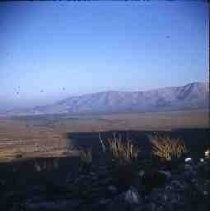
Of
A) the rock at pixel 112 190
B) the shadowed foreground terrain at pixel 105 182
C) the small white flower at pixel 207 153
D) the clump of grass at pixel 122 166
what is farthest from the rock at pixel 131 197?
the small white flower at pixel 207 153

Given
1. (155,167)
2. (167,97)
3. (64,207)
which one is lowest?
(64,207)

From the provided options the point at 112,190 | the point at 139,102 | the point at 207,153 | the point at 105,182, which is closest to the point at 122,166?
the point at 105,182

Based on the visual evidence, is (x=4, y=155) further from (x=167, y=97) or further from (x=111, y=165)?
(x=167, y=97)

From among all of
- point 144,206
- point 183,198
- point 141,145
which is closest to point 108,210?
point 144,206

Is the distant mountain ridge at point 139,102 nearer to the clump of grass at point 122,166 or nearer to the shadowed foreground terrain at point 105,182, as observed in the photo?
the shadowed foreground terrain at point 105,182

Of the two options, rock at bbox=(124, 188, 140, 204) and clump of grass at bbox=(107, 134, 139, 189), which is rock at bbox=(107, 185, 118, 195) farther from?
rock at bbox=(124, 188, 140, 204)

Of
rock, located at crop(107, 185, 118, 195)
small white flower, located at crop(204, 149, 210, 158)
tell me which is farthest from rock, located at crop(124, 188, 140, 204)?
small white flower, located at crop(204, 149, 210, 158)

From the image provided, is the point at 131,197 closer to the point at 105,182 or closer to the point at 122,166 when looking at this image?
the point at 105,182

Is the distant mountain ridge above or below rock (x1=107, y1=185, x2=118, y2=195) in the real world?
above

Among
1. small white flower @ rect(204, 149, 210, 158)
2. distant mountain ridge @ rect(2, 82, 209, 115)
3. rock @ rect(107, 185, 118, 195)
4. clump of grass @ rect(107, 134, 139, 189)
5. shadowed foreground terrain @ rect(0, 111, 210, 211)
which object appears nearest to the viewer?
shadowed foreground terrain @ rect(0, 111, 210, 211)
